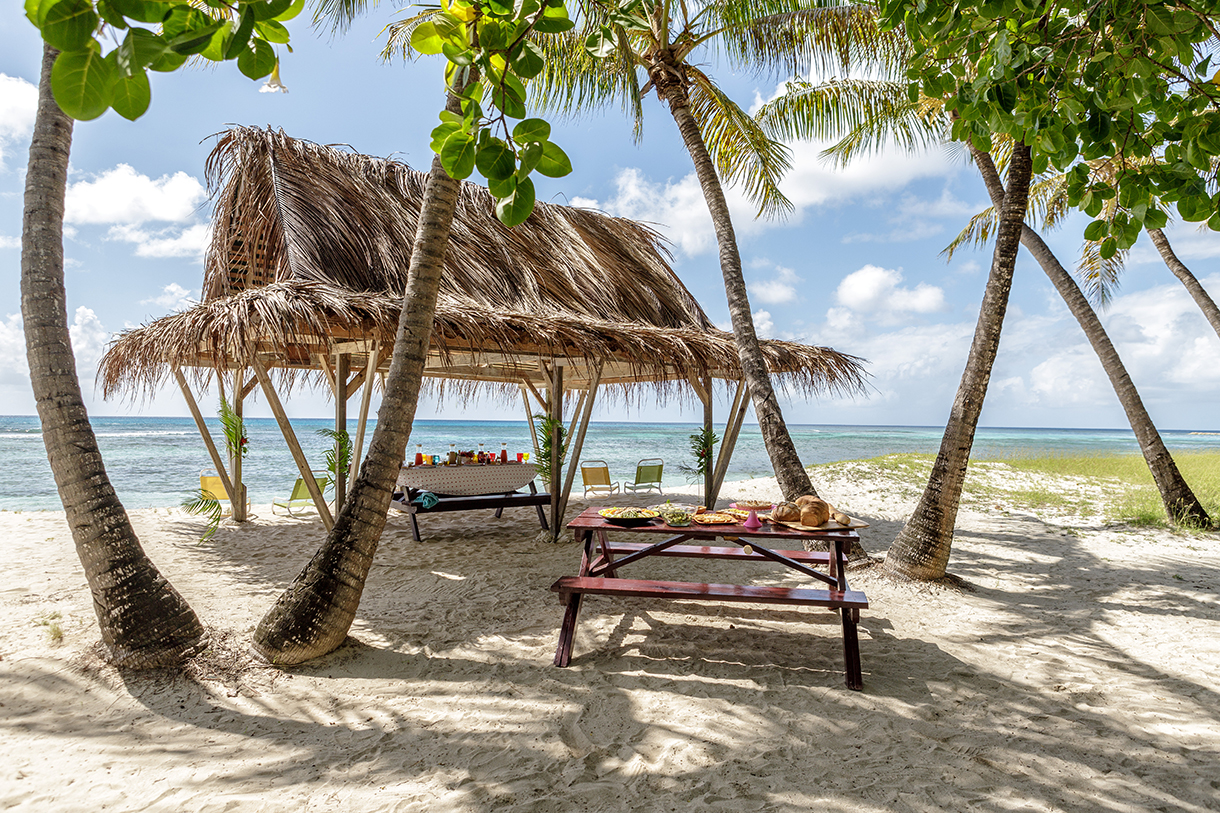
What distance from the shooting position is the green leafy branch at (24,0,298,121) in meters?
0.78

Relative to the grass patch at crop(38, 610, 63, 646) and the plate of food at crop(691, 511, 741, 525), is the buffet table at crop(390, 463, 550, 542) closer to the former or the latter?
the grass patch at crop(38, 610, 63, 646)

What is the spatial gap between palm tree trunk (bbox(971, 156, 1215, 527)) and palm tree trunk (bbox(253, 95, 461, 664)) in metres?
7.38

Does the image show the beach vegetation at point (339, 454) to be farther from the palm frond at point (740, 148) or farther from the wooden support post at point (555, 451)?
the palm frond at point (740, 148)

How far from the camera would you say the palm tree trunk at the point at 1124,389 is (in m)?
7.66

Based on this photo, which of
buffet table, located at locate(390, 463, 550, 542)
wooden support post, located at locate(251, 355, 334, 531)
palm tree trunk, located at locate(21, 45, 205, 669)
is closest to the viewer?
palm tree trunk, located at locate(21, 45, 205, 669)

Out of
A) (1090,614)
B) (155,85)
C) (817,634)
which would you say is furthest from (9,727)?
(1090,614)

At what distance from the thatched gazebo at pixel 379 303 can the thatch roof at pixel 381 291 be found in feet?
0.07

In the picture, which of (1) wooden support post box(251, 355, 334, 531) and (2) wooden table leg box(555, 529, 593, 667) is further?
(1) wooden support post box(251, 355, 334, 531)

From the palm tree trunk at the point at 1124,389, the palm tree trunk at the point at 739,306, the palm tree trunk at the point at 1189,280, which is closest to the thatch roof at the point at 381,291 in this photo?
the palm tree trunk at the point at 739,306

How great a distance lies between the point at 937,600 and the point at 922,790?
292cm

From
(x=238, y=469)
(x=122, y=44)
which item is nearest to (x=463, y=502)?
(x=238, y=469)

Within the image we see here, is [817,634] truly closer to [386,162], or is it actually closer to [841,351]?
[841,351]

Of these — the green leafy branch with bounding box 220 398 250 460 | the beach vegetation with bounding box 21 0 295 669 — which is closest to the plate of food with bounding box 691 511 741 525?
A: the beach vegetation with bounding box 21 0 295 669

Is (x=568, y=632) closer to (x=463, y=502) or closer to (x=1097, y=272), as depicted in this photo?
(x=463, y=502)
